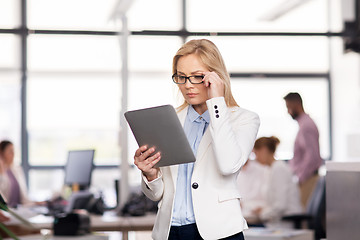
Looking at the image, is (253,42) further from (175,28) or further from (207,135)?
(207,135)

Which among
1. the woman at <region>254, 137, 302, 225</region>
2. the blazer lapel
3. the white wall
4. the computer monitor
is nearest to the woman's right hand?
the blazer lapel

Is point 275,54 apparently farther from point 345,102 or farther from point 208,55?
point 208,55

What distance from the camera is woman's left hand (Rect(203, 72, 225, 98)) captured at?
2008 mm

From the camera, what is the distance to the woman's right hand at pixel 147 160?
2.00m

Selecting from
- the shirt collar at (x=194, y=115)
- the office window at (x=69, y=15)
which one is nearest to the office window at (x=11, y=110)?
the office window at (x=69, y=15)

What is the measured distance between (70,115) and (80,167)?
430cm

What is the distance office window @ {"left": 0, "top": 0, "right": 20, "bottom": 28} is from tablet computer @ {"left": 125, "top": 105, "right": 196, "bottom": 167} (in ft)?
26.4

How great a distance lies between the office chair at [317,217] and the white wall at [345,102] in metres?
5.18

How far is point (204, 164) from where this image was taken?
6.63 feet

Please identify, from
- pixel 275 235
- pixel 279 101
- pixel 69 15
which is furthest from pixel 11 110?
pixel 275 235

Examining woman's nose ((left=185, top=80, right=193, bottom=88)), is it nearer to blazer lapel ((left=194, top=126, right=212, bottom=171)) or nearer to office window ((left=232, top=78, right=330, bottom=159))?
blazer lapel ((left=194, top=126, right=212, bottom=171))

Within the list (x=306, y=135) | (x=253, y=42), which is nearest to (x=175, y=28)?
(x=253, y=42)

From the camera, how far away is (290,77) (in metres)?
10.4

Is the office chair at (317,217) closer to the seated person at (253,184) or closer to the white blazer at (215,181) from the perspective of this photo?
the seated person at (253,184)
